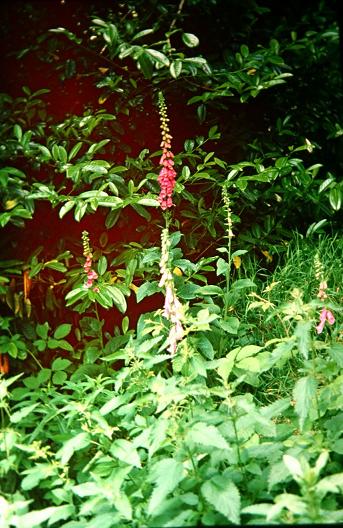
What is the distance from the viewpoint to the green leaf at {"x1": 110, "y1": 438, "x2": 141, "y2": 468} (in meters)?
1.76

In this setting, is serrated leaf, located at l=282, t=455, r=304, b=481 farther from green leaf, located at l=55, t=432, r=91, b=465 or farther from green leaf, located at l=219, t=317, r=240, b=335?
green leaf, located at l=219, t=317, r=240, b=335

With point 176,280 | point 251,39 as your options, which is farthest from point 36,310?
point 251,39

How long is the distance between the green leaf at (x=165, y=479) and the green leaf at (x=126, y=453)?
3.8 inches

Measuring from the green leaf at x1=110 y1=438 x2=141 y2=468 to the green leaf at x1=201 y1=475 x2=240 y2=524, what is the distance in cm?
25

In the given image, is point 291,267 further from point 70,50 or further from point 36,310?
point 70,50

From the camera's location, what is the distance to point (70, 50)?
275cm

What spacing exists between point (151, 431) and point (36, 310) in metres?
1.20

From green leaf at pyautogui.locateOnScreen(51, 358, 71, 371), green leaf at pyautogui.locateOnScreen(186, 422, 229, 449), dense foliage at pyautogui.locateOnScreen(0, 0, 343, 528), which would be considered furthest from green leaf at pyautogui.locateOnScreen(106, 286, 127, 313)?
green leaf at pyautogui.locateOnScreen(186, 422, 229, 449)

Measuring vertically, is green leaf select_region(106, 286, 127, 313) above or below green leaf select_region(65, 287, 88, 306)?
below

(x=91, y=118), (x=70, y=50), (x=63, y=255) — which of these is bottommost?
(x=63, y=255)

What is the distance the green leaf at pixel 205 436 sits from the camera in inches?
61.9

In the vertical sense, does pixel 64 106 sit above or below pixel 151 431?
above

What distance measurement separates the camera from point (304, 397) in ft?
5.69

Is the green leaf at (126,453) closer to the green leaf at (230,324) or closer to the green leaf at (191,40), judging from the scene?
the green leaf at (230,324)
